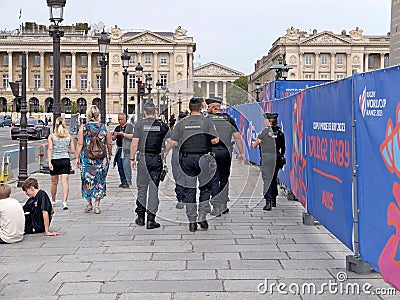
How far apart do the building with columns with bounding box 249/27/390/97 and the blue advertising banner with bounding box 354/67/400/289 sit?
381ft

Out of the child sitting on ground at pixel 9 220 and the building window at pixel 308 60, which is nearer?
the child sitting on ground at pixel 9 220

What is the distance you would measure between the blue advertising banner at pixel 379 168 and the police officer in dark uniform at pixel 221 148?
4.64 m

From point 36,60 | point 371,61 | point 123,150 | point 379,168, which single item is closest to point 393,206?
point 379,168

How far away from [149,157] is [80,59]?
12404 centimetres

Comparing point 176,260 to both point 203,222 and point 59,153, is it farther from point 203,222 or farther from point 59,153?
point 59,153

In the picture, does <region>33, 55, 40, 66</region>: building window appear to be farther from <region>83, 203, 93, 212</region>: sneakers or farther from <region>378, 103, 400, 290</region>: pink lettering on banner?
<region>378, 103, 400, 290</region>: pink lettering on banner

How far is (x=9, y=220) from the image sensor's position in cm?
852

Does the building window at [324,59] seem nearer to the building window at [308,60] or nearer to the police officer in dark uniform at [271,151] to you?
the building window at [308,60]

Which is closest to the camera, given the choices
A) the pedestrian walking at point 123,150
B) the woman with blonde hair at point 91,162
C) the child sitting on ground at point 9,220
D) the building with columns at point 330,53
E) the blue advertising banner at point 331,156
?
the blue advertising banner at point 331,156

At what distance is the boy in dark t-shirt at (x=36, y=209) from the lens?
9.02 metres

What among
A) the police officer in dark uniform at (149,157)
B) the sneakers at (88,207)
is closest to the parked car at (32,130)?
the sneakers at (88,207)

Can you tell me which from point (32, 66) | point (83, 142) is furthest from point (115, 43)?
point (83, 142)

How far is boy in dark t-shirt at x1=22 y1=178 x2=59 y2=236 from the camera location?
29.6ft

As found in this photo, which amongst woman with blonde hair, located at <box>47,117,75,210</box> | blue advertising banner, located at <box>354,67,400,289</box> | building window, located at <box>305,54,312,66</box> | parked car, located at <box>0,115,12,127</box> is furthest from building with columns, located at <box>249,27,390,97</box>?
blue advertising banner, located at <box>354,67,400,289</box>
